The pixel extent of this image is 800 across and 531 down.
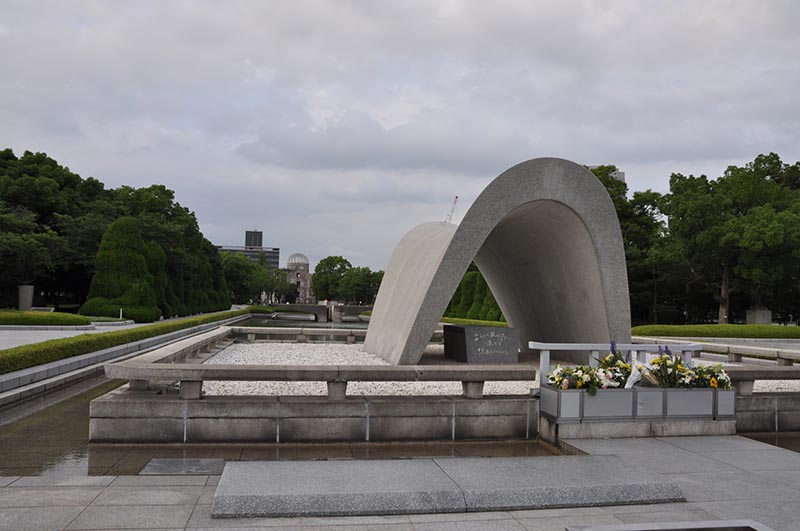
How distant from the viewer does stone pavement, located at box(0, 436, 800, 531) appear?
455cm

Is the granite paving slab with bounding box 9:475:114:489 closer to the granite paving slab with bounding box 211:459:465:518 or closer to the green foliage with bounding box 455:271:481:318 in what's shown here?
the granite paving slab with bounding box 211:459:465:518

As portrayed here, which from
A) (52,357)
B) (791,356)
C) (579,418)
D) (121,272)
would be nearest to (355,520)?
(579,418)

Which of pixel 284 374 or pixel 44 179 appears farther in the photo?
pixel 44 179

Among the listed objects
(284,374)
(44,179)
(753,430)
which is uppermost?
(44,179)

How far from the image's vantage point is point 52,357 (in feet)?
45.2

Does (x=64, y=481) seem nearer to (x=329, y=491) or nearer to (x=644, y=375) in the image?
(x=329, y=491)

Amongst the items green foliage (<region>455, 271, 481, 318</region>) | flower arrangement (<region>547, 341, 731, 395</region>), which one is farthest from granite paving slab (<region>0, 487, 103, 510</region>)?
green foliage (<region>455, 271, 481, 318</region>)

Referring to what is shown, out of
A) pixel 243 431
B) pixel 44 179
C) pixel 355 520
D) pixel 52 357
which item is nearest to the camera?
pixel 355 520

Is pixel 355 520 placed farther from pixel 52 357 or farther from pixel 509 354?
pixel 52 357

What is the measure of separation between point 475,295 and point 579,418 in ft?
139

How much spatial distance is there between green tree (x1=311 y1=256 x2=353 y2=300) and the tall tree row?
6021 centimetres

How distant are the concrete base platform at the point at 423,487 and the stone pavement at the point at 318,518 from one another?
0.07 meters

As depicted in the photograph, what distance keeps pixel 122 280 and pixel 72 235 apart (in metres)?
7.34

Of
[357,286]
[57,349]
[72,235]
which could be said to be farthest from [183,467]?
[357,286]
